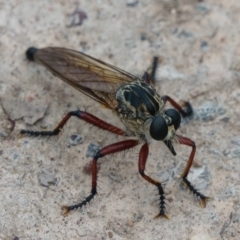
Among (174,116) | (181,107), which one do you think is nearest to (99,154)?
(174,116)

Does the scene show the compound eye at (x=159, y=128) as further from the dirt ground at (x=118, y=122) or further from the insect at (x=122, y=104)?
the dirt ground at (x=118, y=122)

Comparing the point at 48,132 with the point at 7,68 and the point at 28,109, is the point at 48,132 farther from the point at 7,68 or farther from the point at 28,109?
the point at 7,68

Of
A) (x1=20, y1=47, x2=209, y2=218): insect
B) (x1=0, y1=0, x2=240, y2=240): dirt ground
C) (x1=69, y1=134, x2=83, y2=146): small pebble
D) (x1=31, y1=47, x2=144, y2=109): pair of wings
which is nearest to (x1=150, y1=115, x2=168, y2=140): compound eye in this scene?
(x1=20, y1=47, x2=209, y2=218): insect

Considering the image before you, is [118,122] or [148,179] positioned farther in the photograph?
[118,122]


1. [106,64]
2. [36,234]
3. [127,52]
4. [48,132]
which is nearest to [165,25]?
[127,52]

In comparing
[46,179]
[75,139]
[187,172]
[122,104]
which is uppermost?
[122,104]

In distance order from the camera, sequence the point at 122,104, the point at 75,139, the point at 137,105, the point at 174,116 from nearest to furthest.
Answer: the point at 174,116
the point at 137,105
the point at 122,104
the point at 75,139

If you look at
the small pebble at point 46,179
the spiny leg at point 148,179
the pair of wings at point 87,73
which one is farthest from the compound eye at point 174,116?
the small pebble at point 46,179

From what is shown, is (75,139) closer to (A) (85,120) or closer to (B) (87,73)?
(A) (85,120)
